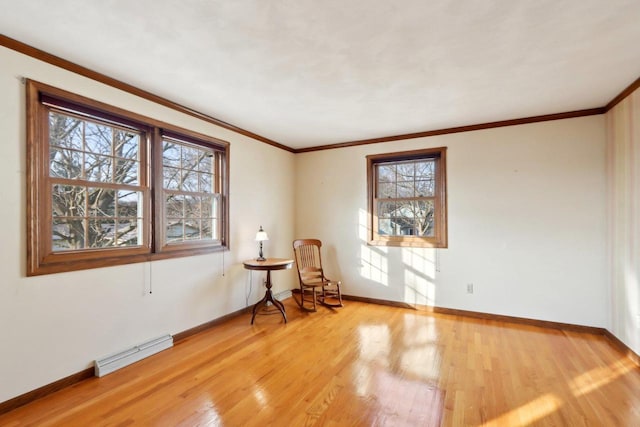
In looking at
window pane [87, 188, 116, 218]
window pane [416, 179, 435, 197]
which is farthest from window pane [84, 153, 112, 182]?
window pane [416, 179, 435, 197]

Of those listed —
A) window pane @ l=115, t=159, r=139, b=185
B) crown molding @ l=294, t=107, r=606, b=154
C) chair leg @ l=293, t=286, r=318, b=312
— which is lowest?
chair leg @ l=293, t=286, r=318, b=312

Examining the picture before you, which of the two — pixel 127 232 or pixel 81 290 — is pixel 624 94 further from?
pixel 81 290

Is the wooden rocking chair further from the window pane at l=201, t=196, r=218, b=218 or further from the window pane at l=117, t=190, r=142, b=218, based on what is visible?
the window pane at l=117, t=190, r=142, b=218

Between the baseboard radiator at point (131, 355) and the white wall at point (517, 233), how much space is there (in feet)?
9.33

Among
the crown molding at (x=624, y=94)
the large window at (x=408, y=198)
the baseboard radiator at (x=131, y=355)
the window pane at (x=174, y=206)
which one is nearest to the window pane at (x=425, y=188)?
the large window at (x=408, y=198)

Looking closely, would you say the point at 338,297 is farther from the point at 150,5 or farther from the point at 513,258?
the point at 150,5

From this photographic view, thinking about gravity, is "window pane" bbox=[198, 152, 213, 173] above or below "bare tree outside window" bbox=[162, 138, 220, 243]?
above

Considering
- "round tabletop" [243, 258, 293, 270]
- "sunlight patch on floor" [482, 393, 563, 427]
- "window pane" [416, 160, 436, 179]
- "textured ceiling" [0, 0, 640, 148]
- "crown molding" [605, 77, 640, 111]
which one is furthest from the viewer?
"window pane" [416, 160, 436, 179]

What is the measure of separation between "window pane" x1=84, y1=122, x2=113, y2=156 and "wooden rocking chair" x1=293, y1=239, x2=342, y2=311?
8.60 feet

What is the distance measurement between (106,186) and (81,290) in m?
0.89

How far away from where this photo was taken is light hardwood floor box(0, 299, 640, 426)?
1966 millimetres

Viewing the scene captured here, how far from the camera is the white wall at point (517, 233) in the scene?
11.3 feet

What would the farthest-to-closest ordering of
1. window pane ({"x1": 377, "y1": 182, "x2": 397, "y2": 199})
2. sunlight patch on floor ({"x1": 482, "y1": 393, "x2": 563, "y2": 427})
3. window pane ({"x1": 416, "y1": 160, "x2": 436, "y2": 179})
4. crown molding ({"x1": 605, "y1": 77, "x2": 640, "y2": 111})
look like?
window pane ({"x1": 377, "y1": 182, "x2": 397, "y2": 199}) < window pane ({"x1": 416, "y1": 160, "x2": 436, "y2": 179}) < crown molding ({"x1": 605, "y1": 77, "x2": 640, "y2": 111}) < sunlight patch on floor ({"x1": 482, "y1": 393, "x2": 563, "y2": 427})

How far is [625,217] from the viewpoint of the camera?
9.65 feet
